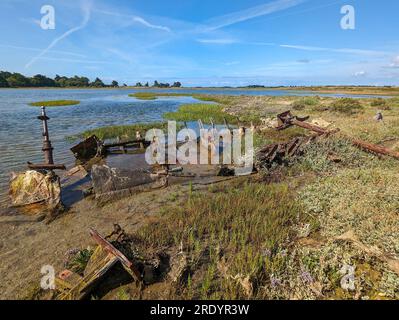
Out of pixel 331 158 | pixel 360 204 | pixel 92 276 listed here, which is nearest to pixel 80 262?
pixel 92 276

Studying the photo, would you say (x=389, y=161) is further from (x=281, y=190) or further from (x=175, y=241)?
(x=175, y=241)

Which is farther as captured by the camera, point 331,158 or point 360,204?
point 331,158

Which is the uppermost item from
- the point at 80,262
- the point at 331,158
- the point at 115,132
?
the point at 115,132

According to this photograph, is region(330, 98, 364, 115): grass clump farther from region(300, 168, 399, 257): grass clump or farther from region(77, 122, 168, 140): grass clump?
region(77, 122, 168, 140): grass clump

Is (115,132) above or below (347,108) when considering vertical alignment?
below

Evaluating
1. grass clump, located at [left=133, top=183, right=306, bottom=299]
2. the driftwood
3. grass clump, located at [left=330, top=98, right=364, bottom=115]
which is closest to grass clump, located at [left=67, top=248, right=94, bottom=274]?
the driftwood

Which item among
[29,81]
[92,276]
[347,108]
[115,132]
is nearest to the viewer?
[92,276]

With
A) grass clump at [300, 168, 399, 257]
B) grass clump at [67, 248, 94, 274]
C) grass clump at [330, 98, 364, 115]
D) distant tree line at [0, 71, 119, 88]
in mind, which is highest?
distant tree line at [0, 71, 119, 88]

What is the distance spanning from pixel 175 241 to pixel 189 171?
7.82m

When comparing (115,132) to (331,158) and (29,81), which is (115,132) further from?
(29,81)

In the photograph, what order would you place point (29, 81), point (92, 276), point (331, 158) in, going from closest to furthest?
1. point (92, 276)
2. point (331, 158)
3. point (29, 81)

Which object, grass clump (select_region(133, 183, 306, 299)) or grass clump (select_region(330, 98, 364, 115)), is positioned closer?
grass clump (select_region(133, 183, 306, 299))
